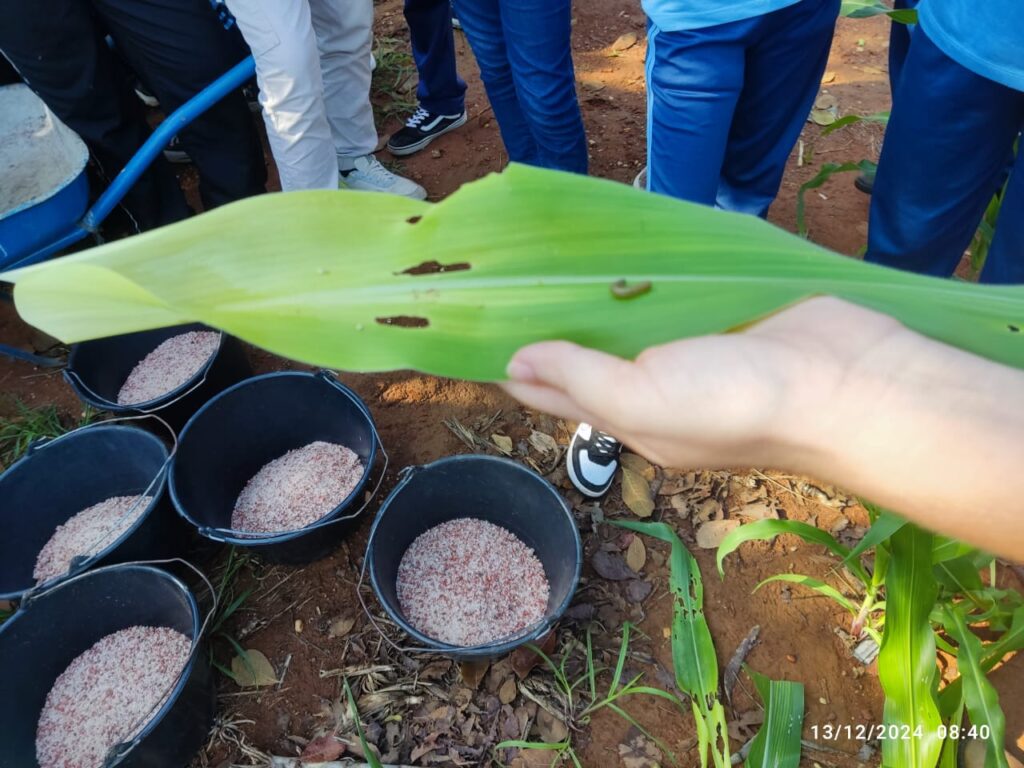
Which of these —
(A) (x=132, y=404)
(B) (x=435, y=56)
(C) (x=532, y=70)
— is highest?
(C) (x=532, y=70)

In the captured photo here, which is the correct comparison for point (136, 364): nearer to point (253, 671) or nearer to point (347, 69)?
point (253, 671)

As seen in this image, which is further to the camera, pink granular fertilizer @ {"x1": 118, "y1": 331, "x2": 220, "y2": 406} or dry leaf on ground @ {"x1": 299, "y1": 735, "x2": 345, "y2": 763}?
pink granular fertilizer @ {"x1": 118, "y1": 331, "x2": 220, "y2": 406}

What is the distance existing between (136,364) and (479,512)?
129cm

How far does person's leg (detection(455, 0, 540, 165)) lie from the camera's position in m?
1.93

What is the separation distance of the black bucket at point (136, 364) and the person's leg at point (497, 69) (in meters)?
1.16

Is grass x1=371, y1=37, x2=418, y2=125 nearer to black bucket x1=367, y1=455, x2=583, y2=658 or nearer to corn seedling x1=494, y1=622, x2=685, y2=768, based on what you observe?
black bucket x1=367, y1=455, x2=583, y2=658

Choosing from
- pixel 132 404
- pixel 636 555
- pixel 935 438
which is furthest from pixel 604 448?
pixel 132 404

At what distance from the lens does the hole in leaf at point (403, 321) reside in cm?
66

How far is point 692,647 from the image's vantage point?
1389 mm

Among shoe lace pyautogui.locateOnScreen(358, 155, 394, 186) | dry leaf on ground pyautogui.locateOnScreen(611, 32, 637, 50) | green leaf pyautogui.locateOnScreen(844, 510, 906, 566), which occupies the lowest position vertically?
shoe lace pyautogui.locateOnScreen(358, 155, 394, 186)

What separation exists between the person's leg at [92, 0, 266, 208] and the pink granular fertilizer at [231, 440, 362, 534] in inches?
44.2

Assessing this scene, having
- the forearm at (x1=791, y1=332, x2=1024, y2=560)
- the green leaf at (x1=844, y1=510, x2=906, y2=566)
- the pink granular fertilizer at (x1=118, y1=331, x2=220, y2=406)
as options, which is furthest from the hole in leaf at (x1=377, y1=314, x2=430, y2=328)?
the pink granular fertilizer at (x1=118, y1=331, x2=220, y2=406)

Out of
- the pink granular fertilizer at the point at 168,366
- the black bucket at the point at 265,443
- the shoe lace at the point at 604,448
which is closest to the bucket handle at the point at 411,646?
the black bucket at the point at 265,443

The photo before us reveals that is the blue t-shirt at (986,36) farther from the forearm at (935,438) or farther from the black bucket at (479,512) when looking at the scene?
the black bucket at (479,512)
